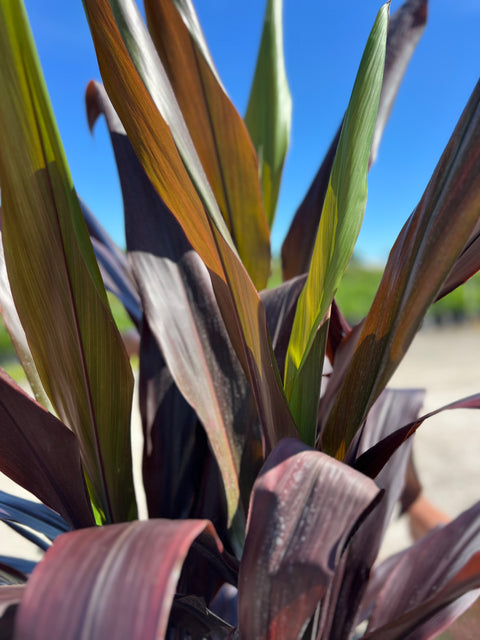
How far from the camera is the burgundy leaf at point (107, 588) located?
14 cm

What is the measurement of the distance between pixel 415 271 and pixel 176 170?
0.14 m

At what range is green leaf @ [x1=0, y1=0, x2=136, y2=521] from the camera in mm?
247

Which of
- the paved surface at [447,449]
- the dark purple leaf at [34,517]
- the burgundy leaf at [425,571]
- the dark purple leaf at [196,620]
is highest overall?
the dark purple leaf at [34,517]

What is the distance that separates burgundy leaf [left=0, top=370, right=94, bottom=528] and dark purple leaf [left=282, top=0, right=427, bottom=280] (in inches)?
11.6

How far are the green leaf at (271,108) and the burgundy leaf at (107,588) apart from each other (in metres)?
0.42

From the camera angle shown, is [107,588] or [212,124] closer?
[107,588]

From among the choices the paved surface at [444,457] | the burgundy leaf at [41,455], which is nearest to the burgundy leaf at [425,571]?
the burgundy leaf at [41,455]

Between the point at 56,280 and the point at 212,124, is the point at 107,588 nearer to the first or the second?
the point at 56,280

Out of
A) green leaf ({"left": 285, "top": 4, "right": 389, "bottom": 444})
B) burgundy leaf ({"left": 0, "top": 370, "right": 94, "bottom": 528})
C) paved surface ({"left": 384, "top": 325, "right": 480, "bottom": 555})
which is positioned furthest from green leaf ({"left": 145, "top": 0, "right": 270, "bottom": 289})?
paved surface ({"left": 384, "top": 325, "right": 480, "bottom": 555})

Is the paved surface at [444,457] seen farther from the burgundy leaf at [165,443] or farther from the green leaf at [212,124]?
the green leaf at [212,124]

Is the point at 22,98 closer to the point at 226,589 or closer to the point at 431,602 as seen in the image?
the point at 431,602

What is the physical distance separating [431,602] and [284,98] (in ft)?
1.66

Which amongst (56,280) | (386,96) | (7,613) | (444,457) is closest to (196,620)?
(7,613)

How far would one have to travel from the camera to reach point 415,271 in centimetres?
26
